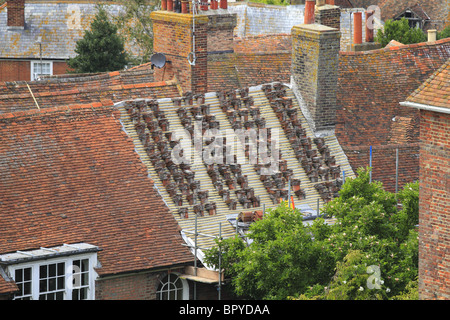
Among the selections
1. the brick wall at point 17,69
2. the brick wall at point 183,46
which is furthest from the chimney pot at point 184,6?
the brick wall at point 17,69

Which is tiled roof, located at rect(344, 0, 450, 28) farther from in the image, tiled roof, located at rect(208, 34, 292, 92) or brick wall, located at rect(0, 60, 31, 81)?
tiled roof, located at rect(208, 34, 292, 92)

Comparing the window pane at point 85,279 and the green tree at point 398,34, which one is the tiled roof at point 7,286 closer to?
the window pane at point 85,279

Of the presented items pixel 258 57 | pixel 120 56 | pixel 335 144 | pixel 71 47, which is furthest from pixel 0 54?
pixel 335 144

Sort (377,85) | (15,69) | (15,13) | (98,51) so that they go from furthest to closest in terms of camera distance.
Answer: (15,13) → (15,69) → (98,51) → (377,85)

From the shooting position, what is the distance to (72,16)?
217ft

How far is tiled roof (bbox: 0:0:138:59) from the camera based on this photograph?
63.6m

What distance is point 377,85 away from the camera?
136ft

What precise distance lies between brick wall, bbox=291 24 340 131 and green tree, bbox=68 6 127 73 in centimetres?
2259

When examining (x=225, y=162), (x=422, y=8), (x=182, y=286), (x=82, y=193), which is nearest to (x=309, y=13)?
(x=225, y=162)

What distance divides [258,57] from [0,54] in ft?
81.1

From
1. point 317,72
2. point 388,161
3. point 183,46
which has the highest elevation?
point 183,46

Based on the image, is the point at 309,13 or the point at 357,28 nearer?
the point at 309,13

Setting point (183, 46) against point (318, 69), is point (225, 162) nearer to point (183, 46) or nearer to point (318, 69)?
point (183, 46)

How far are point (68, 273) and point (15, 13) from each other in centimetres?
4023
